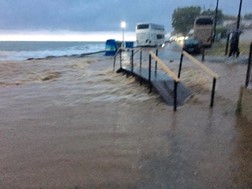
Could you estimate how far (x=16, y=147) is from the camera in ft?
18.0

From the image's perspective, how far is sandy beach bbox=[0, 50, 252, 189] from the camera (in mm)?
4223

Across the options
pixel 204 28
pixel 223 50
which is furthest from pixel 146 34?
pixel 223 50

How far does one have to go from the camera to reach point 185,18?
84750 mm

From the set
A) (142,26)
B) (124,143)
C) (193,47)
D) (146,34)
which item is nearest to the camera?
(124,143)

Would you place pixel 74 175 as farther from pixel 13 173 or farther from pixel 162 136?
pixel 162 136

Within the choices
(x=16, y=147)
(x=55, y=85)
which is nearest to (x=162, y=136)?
(x=16, y=147)

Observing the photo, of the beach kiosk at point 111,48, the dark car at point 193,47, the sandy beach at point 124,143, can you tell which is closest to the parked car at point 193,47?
the dark car at point 193,47

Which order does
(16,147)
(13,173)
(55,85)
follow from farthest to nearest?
1. (55,85)
2. (16,147)
3. (13,173)

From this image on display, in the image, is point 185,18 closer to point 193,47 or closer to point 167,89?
point 193,47

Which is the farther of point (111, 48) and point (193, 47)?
point (111, 48)

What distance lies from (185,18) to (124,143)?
83.9 metres

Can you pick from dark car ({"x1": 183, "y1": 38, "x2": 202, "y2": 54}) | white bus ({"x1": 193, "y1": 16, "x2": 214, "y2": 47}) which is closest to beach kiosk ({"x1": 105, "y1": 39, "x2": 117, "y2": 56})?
dark car ({"x1": 183, "y1": 38, "x2": 202, "y2": 54})

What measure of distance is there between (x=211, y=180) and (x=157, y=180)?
0.75m

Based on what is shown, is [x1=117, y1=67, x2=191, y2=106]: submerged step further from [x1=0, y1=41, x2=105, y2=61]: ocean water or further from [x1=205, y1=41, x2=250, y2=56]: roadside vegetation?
[x1=0, y1=41, x2=105, y2=61]: ocean water
